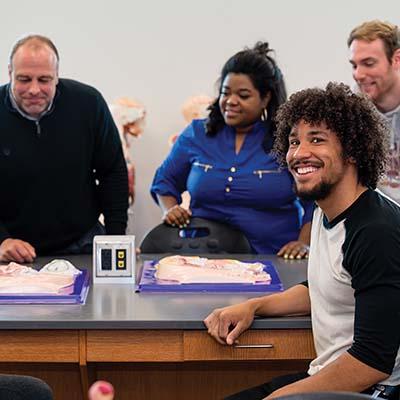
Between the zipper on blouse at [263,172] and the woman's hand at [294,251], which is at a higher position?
the zipper on blouse at [263,172]

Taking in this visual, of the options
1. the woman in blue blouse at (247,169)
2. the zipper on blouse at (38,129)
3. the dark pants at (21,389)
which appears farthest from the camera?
the woman in blue blouse at (247,169)

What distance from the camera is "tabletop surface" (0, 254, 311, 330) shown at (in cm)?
189

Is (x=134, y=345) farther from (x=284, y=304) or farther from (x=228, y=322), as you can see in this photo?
(x=284, y=304)

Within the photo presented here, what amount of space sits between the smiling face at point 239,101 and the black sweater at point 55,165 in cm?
42

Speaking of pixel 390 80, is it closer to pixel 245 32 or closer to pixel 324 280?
pixel 324 280

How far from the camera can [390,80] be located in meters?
2.73

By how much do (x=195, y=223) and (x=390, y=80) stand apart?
0.84 meters

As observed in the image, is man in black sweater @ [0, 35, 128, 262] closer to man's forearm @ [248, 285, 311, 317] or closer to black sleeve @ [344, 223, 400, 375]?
man's forearm @ [248, 285, 311, 317]

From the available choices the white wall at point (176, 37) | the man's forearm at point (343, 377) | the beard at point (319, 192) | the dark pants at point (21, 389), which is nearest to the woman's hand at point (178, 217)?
the beard at point (319, 192)

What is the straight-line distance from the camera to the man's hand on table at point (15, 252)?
2473 millimetres

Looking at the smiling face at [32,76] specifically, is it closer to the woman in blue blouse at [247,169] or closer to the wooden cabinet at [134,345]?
the woman in blue blouse at [247,169]

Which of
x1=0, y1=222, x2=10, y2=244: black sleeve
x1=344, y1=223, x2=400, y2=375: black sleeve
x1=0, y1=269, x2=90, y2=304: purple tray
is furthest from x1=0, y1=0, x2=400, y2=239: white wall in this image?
x1=344, y1=223, x2=400, y2=375: black sleeve

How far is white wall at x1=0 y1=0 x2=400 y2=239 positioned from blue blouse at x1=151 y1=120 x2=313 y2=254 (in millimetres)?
A: 1550

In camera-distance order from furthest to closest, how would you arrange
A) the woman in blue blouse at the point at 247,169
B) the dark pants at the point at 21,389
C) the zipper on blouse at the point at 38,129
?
the woman in blue blouse at the point at 247,169 < the zipper on blouse at the point at 38,129 < the dark pants at the point at 21,389
